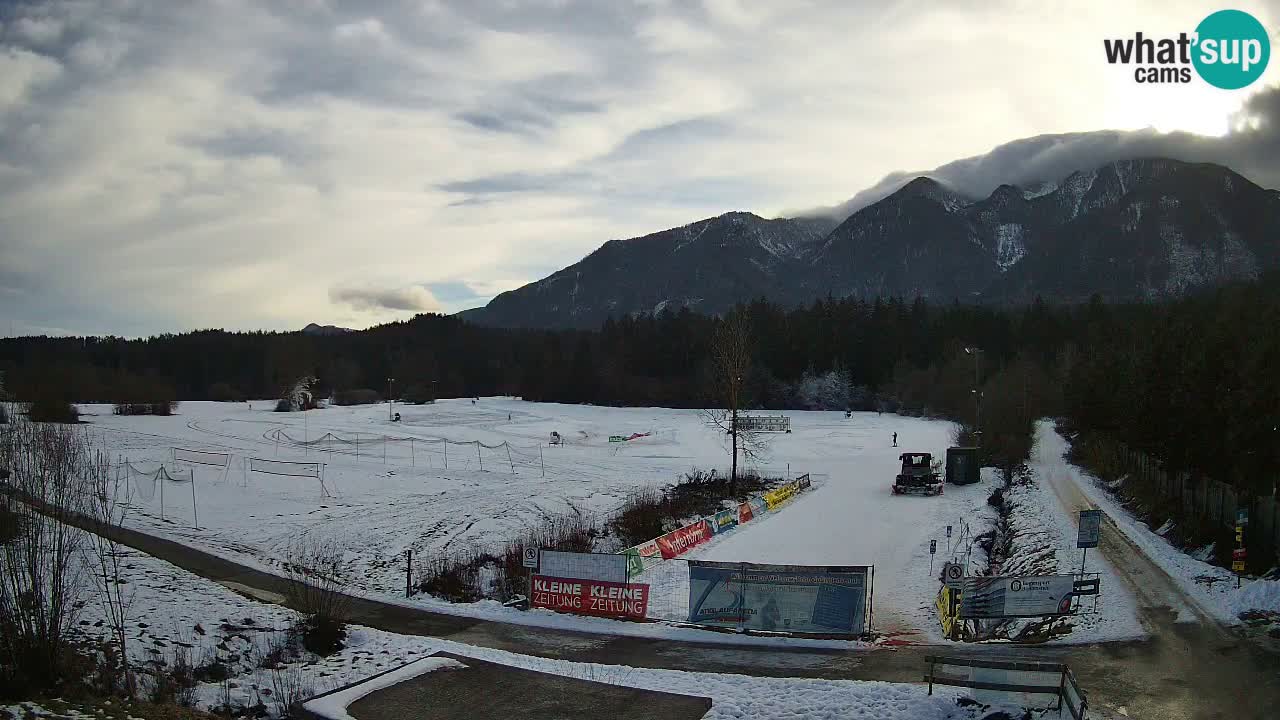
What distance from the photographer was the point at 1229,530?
25.0 m

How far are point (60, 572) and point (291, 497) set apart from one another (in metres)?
26.6

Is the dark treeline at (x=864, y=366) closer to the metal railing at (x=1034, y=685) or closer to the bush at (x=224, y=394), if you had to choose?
the bush at (x=224, y=394)

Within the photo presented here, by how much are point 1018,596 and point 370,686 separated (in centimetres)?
1505

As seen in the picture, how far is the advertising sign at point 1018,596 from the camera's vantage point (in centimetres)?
1902

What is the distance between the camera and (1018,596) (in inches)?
752

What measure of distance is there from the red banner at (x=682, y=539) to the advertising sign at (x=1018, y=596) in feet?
38.8

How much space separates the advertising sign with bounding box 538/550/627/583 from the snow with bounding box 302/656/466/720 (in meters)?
5.53

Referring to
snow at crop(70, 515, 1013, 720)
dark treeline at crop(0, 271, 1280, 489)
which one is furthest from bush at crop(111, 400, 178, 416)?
snow at crop(70, 515, 1013, 720)

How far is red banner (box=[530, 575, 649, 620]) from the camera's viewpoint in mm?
20938

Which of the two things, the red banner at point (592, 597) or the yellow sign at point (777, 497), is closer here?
the red banner at point (592, 597)

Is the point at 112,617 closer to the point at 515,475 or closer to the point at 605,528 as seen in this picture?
the point at 605,528

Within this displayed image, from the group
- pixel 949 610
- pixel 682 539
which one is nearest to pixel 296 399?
pixel 682 539

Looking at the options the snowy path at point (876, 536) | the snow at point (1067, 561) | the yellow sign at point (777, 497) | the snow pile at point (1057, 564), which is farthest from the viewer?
the yellow sign at point (777, 497)

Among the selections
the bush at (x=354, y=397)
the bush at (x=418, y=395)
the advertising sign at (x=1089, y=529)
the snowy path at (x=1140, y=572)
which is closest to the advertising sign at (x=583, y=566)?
the advertising sign at (x=1089, y=529)
